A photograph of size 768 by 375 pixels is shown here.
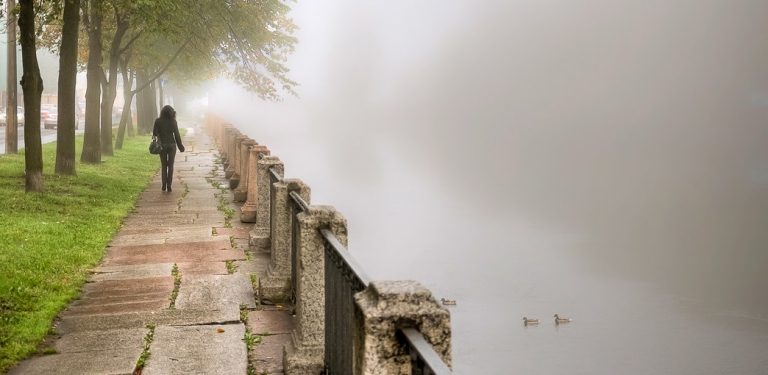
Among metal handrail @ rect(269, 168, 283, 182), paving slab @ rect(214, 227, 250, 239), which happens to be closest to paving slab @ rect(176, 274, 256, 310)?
metal handrail @ rect(269, 168, 283, 182)

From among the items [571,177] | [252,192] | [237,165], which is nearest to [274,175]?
[252,192]

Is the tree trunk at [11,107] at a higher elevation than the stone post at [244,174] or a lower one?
higher

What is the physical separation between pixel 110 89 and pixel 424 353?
1017 inches

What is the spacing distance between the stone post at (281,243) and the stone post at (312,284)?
173cm

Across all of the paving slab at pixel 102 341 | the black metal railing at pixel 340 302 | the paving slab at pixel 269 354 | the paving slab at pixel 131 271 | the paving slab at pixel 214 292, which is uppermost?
the black metal railing at pixel 340 302

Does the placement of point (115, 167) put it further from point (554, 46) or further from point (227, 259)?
point (554, 46)

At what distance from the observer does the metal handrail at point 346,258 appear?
3.70 m

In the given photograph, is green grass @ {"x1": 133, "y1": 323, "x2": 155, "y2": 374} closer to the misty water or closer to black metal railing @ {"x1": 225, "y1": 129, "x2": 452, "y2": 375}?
black metal railing @ {"x1": 225, "y1": 129, "x2": 452, "y2": 375}

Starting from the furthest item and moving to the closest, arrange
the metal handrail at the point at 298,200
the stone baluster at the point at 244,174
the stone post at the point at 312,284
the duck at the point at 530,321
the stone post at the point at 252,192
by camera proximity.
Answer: the duck at the point at 530,321 → the stone baluster at the point at 244,174 → the stone post at the point at 252,192 → the metal handrail at the point at 298,200 → the stone post at the point at 312,284

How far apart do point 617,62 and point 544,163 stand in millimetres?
34971

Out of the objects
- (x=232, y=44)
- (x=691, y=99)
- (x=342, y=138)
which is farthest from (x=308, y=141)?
(x=691, y=99)

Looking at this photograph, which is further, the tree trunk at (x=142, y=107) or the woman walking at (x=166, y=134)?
the tree trunk at (x=142, y=107)

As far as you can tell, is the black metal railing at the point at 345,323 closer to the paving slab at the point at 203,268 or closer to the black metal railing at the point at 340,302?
the black metal railing at the point at 340,302

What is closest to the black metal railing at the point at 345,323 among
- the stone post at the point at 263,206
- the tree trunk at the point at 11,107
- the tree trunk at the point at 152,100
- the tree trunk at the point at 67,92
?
the stone post at the point at 263,206
